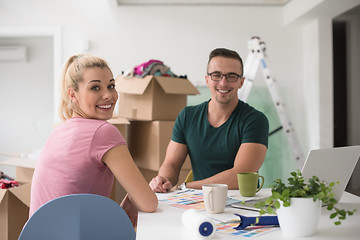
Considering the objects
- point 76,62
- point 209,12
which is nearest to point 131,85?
point 76,62

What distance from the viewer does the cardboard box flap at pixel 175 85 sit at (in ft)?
9.80

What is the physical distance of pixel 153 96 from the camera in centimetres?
303

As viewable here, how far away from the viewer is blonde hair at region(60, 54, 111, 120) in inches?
56.0

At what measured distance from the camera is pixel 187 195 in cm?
147

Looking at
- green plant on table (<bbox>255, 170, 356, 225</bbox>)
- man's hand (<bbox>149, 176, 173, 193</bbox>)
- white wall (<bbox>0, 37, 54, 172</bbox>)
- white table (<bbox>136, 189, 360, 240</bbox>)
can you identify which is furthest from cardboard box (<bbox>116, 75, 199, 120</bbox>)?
white wall (<bbox>0, 37, 54, 172</bbox>)

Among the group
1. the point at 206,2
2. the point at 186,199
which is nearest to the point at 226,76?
the point at 186,199

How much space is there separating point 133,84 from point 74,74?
164 cm

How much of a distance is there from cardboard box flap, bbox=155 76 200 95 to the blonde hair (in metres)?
1.49

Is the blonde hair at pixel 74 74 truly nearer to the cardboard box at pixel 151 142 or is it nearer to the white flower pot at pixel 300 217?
the white flower pot at pixel 300 217

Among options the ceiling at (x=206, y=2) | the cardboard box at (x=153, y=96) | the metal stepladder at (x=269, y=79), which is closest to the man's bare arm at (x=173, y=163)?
the cardboard box at (x=153, y=96)

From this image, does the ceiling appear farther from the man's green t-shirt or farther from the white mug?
the white mug

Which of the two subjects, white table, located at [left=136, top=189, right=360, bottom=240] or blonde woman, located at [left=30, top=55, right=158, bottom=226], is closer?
white table, located at [left=136, top=189, right=360, bottom=240]

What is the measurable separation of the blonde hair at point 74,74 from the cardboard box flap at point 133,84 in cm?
140

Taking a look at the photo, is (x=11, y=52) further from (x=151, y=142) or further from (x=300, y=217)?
(x=300, y=217)
